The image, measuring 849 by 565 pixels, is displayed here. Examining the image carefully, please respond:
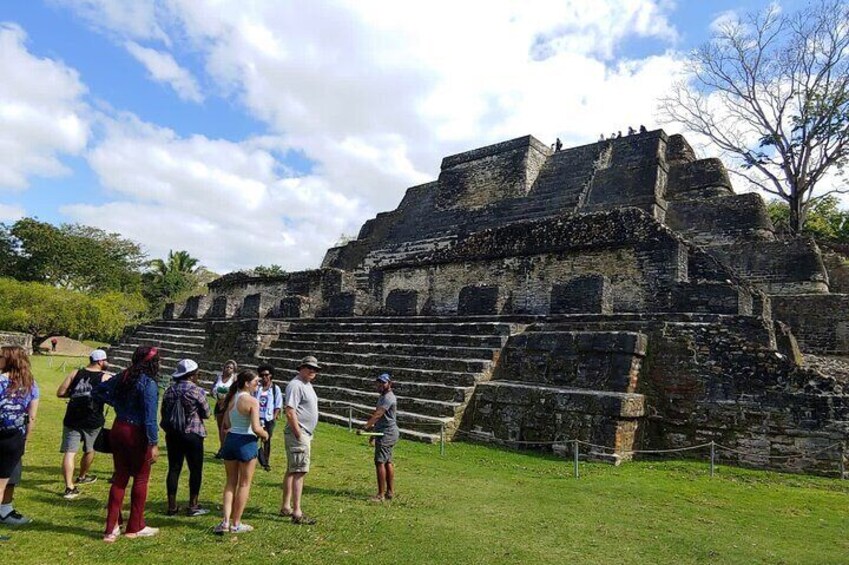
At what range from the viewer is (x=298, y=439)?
4613mm

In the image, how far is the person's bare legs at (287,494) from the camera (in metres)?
4.58

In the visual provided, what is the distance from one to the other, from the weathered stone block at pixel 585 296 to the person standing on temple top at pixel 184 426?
7.17 m

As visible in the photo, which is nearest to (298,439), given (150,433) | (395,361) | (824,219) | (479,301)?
(150,433)

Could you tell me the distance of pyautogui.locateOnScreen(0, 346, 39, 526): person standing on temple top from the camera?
4.05 metres

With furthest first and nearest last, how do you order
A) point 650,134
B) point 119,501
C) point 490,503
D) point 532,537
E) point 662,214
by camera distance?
point 650,134 < point 662,214 < point 490,503 < point 532,537 < point 119,501

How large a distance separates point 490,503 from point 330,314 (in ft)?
35.1

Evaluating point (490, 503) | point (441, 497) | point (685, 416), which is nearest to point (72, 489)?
point (441, 497)

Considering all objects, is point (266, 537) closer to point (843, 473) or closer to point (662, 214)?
point (843, 473)

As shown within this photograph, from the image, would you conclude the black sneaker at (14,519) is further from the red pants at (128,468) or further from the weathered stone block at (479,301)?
the weathered stone block at (479,301)

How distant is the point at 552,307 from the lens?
34.8ft

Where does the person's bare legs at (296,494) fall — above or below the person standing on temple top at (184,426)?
below

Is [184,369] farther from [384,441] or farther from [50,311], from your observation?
[50,311]

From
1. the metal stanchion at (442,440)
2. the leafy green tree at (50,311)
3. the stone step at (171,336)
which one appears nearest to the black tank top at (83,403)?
the metal stanchion at (442,440)

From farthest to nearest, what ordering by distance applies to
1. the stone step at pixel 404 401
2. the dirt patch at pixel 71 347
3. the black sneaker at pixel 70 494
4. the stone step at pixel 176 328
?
the dirt patch at pixel 71 347 < the stone step at pixel 176 328 < the stone step at pixel 404 401 < the black sneaker at pixel 70 494
